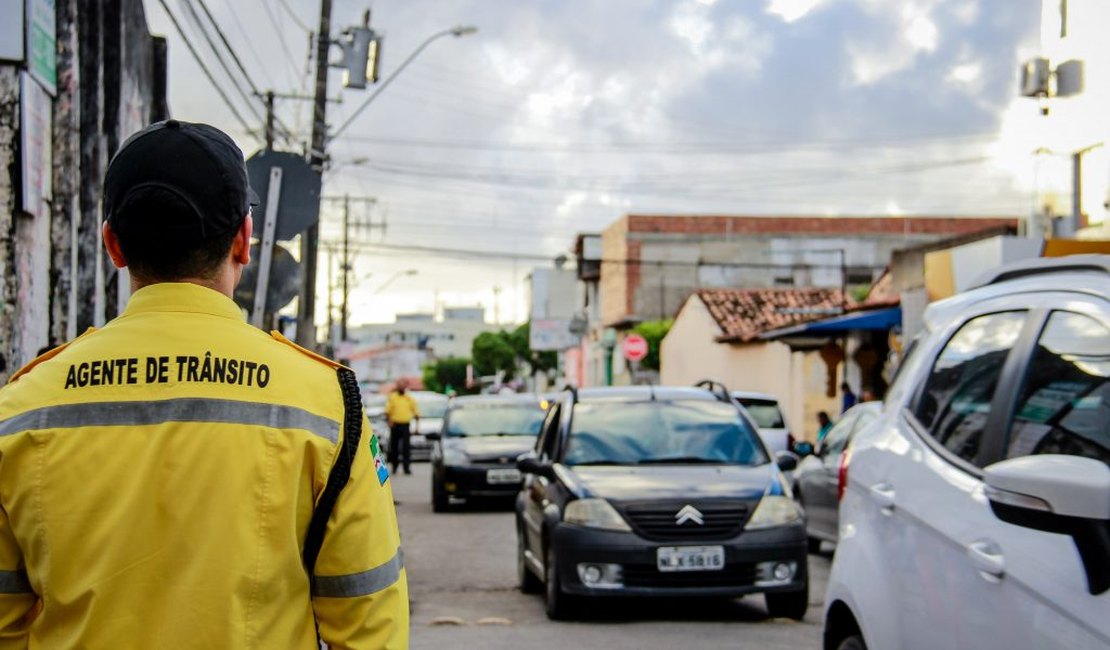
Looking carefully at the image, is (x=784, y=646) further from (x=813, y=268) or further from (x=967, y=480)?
(x=813, y=268)

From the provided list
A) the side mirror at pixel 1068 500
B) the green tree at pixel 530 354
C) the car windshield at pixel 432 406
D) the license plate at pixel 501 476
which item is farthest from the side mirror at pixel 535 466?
the green tree at pixel 530 354

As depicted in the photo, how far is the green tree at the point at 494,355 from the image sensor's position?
99688mm

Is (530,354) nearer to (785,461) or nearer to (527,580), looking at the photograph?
(527,580)

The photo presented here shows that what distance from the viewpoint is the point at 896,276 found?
28.7 m

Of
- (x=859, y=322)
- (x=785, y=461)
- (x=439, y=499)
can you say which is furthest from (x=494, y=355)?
(x=785, y=461)

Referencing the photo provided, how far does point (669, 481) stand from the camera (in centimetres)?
941

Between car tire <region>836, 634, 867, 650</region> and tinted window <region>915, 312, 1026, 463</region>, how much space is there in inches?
30.7

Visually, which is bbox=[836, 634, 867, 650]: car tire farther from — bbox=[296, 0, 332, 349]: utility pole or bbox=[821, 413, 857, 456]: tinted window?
bbox=[296, 0, 332, 349]: utility pole

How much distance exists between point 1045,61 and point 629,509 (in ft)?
44.7

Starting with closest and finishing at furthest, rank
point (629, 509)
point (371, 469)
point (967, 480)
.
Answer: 1. point (371, 469)
2. point (967, 480)
3. point (629, 509)

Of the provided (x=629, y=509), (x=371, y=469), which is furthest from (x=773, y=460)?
(x=371, y=469)

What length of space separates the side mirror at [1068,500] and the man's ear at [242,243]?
159cm

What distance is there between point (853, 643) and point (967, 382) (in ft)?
3.48

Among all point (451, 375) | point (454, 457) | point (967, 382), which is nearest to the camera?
point (967, 382)
